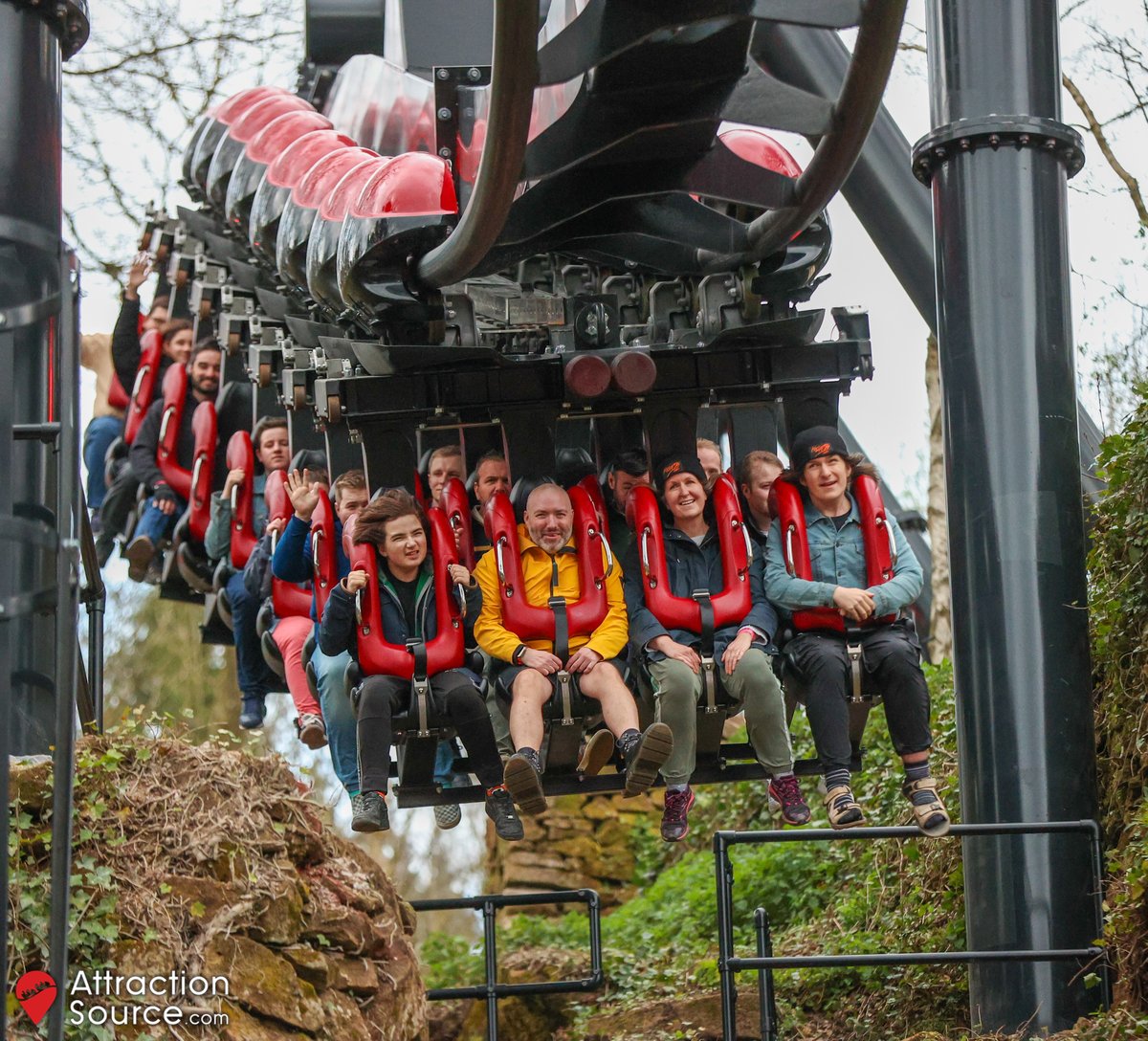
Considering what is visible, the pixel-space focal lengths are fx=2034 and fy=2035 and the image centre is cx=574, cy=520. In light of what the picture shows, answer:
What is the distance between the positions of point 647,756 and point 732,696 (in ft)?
1.69

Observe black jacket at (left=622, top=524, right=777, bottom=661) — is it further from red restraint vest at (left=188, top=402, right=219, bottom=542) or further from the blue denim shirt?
red restraint vest at (left=188, top=402, right=219, bottom=542)

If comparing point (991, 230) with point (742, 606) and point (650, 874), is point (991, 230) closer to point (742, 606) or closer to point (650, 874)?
point (742, 606)

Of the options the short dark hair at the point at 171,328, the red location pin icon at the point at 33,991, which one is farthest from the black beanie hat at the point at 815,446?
A: the short dark hair at the point at 171,328

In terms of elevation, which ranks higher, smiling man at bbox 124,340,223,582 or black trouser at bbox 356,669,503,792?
smiling man at bbox 124,340,223,582

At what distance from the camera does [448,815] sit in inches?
317

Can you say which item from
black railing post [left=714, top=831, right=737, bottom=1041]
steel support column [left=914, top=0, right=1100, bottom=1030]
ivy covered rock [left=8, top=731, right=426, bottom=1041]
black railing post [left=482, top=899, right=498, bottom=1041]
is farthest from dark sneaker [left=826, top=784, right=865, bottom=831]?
black railing post [left=482, top=899, right=498, bottom=1041]

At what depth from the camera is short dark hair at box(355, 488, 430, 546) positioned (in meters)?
7.27

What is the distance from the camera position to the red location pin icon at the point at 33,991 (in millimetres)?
5934

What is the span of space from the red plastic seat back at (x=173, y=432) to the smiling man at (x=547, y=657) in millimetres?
4352

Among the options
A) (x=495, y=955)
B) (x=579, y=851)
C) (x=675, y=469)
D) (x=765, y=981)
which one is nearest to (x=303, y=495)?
(x=675, y=469)

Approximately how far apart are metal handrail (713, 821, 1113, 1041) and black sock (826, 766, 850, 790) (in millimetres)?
161

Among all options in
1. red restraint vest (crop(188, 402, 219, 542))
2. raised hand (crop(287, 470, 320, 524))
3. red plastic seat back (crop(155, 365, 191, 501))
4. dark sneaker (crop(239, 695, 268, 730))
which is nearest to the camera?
raised hand (crop(287, 470, 320, 524))

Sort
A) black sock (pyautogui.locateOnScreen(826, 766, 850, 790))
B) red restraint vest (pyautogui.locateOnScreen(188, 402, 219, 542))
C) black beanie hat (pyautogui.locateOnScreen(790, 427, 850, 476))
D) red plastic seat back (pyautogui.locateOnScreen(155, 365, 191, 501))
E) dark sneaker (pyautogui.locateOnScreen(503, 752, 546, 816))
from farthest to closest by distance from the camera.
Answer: red plastic seat back (pyautogui.locateOnScreen(155, 365, 191, 501))
red restraint vest (pyautogui.locateOnScreen(188, 402, 219, 542))
black beanie hat (pyautogui.locateOnScreen(790, 427, 850, 476))
black sock (pyautogui.locateOnScreen(826, 766, 850, 790))
dark sneaker (pyautogui.locateOnScreen(503, 752, 546, 816))

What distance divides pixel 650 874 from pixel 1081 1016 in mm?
Result: 6768
